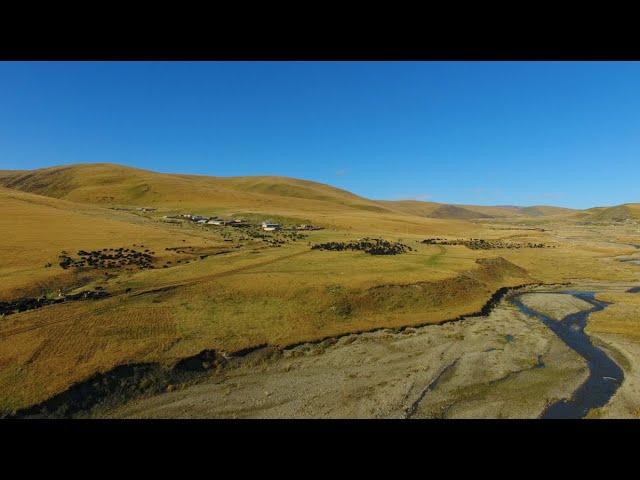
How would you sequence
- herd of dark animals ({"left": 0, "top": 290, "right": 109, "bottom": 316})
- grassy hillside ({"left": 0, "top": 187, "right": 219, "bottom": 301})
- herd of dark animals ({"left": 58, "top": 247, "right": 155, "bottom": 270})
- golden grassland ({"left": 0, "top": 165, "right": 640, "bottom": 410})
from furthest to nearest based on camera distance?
1. herd of dark animals ({"left": 58, "top": 247, "right": 155, "bottom": 270})
2. grassy hillside ({"left": 0, "top": 187, "right": 219, "bottom": 301})
3. herd of dark animals ({"left": 0, "top": 290, "right": 109, "bottom": 316})
4. golden grassland ({"left": 0, "top": 165, "right": 640, "bottom": 410})

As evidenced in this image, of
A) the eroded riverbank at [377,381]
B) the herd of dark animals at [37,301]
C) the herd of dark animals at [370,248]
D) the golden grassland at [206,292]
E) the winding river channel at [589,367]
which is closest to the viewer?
the eroded riverbank at [377,381]

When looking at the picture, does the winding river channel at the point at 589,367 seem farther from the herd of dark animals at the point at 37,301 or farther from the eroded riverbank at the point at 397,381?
the herd of dark animals at the point at 37,301

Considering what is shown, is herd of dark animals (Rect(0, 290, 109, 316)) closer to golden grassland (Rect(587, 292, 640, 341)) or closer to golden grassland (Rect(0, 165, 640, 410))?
golden grassland (Rect(0, 165, 640, 410))

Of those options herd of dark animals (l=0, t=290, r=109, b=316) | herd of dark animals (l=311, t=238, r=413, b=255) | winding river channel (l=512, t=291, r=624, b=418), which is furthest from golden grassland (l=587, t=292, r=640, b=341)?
herd of dark animals (l=0, t=290, r=109, b=316)

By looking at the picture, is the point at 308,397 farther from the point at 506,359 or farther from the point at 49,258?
the point at 49,258

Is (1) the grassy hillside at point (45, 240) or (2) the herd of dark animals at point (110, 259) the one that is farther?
(2) the herd of dark animals at point (110, 259)

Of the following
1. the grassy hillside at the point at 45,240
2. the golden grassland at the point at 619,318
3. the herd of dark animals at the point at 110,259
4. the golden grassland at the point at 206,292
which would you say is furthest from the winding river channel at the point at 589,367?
A: the herd of dark animals at the point at 110,259

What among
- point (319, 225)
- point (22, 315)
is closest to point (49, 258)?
point (22, 315)

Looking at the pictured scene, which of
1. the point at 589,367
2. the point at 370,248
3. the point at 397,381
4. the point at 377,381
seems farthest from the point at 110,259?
the point at 589,367
